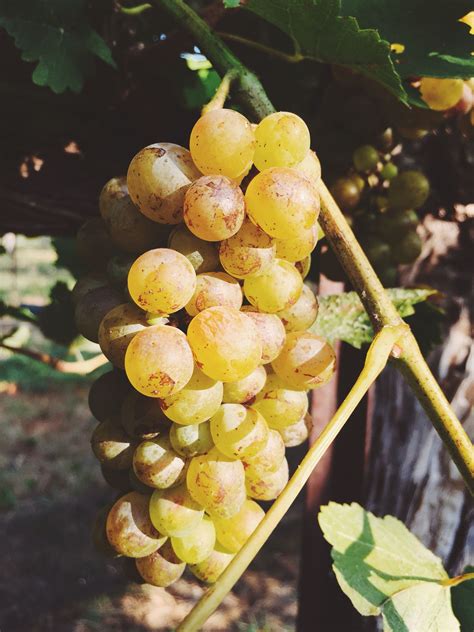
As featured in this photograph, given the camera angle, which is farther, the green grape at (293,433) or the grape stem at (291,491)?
the green grape at (293,433)

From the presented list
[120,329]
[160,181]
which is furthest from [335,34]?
[120,329]

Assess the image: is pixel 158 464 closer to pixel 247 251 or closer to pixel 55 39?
pixel 247 251

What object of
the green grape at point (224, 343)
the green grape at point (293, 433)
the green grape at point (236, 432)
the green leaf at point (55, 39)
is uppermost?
the green leaf at point (55, 39)

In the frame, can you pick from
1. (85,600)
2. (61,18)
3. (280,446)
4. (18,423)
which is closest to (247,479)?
(280,446)

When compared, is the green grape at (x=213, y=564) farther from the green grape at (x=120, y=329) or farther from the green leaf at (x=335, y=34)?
the green leaf at (x=335, y=34)

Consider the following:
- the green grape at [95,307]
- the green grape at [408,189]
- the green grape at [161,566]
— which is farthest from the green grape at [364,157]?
the green grape at [161,566]

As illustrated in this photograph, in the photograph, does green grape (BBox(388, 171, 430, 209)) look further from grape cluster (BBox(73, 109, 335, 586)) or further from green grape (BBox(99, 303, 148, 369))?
green grape (BBox(99, 303, 148, 369))
